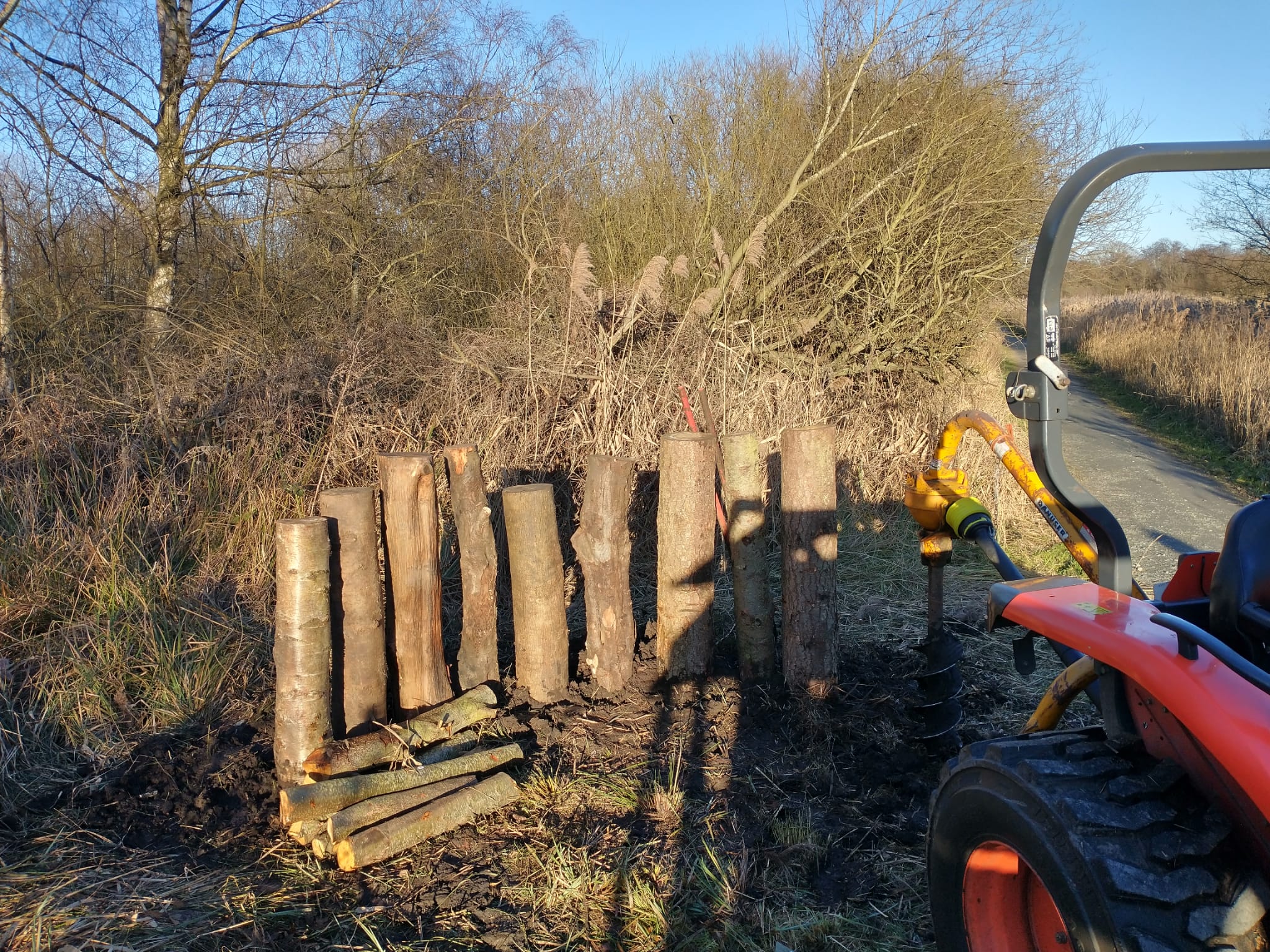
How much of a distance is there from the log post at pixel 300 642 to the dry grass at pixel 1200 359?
11.3 metres

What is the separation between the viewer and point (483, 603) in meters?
3.96

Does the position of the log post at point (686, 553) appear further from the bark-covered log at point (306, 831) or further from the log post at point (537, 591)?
the bark-covered log at point (306, 831)

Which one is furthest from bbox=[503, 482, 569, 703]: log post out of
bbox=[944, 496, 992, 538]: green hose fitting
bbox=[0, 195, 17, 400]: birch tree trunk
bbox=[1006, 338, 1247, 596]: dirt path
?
bbox=[0, 195, 17, 400]: birch tree trunk

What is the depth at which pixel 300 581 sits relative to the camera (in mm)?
3242

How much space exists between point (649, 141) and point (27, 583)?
26.0ft

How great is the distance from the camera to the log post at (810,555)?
3.81 m

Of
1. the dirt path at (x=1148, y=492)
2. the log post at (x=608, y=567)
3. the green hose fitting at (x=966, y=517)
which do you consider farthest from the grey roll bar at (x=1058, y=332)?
the dirt path at (x=1148, y=492)

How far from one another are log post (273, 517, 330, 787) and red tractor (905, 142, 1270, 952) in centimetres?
235

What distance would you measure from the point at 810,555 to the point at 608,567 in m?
0.95

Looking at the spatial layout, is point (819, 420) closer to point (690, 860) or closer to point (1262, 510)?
point (690, 860)

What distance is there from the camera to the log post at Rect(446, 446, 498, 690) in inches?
156

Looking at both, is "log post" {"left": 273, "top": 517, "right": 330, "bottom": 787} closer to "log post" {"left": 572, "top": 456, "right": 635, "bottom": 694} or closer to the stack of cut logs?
the stack of cut logs

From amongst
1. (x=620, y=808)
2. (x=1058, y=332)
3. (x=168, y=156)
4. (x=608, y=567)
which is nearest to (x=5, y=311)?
(x=168, y=156)

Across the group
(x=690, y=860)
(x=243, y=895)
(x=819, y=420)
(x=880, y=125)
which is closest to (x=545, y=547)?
(x=690, y=860)
